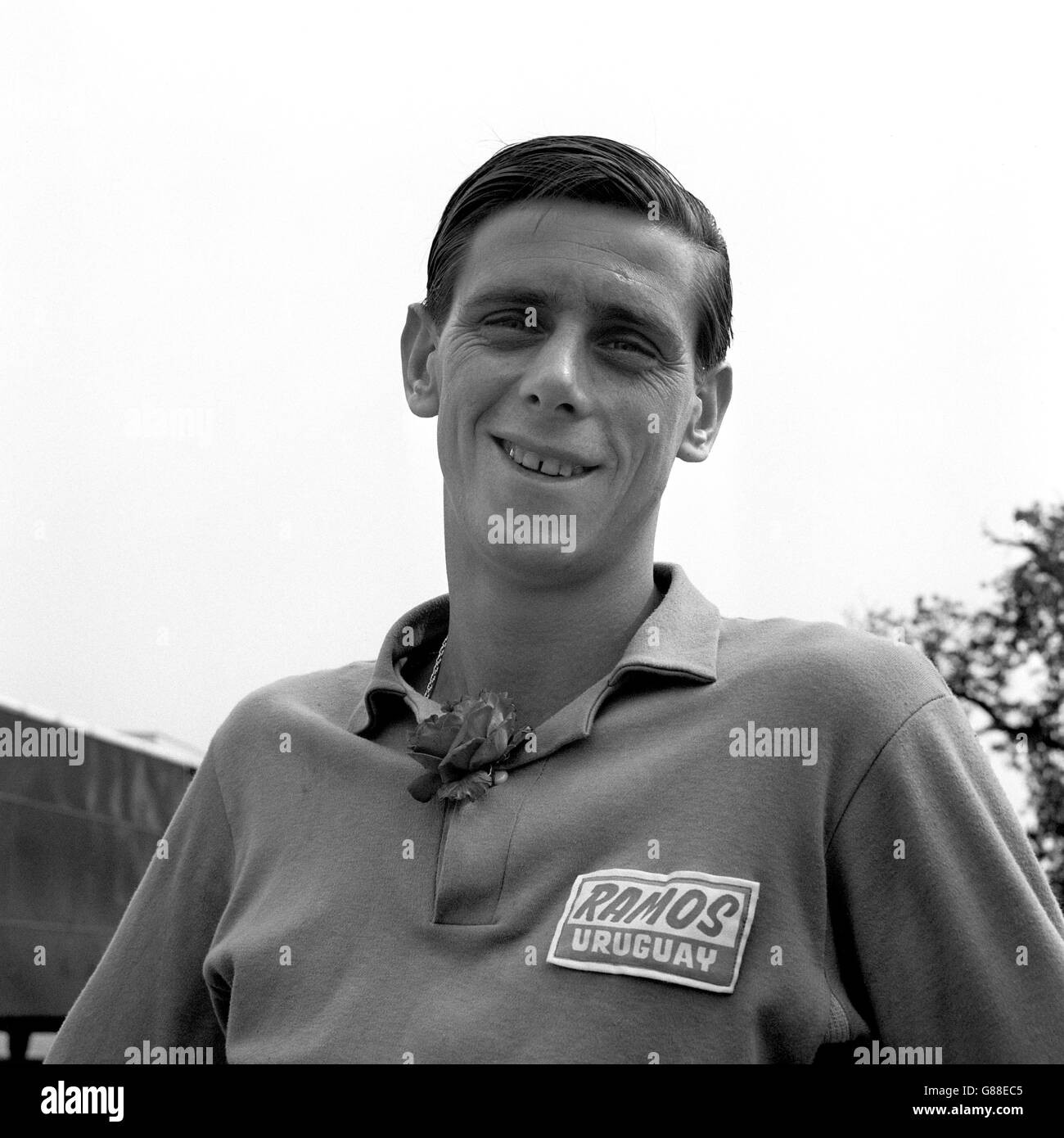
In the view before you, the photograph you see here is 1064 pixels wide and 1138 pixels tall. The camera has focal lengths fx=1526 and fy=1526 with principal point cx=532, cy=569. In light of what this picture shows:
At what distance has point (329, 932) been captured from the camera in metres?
1.59

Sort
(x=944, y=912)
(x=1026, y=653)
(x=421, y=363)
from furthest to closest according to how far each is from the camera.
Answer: (x=1026, y=653) < (x=421, y=363) < (x=944, y=912)

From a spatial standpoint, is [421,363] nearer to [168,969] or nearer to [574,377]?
[574,377]

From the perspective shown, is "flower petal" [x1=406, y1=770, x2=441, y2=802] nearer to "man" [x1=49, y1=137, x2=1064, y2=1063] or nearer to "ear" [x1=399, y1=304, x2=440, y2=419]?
"man" [x1=49, y1=137, x2=1064, y2=1063]

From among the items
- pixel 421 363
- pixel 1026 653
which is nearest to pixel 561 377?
pixel 421 363

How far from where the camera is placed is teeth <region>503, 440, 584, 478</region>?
165 centimetres

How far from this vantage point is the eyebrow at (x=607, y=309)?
165cm

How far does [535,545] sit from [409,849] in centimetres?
36

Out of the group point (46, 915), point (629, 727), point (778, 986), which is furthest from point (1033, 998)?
point (46, 915)

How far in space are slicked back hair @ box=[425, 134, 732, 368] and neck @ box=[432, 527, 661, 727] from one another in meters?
0.29

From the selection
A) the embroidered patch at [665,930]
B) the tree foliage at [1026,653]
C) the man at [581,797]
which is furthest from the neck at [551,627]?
the tree foliage at [1026,653]

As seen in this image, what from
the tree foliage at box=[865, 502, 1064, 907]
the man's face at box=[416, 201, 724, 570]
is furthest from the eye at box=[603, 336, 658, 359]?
the tree foliage at box=[865, 502, 1064, 907]

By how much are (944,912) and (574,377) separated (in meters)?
0.66

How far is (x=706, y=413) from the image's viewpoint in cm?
183
